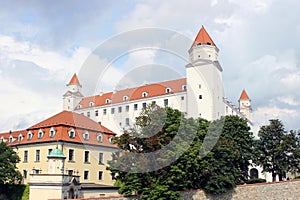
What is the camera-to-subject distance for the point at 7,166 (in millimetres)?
35750

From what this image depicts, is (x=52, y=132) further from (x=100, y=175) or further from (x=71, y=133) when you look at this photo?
(x=100, y=175)

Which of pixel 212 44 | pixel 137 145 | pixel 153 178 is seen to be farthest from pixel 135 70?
pixel 212 44

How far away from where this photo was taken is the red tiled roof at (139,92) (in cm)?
6569

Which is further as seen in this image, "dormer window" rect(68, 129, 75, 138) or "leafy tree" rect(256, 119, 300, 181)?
"dormer window" rect(68, 129, 75, 138)

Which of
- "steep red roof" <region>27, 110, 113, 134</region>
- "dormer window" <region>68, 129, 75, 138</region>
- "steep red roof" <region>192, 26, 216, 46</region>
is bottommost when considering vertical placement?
"dormer window" <region>68, 129, 75, 138</region>

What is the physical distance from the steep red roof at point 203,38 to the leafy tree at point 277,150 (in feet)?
81.0

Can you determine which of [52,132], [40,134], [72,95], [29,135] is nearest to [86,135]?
[52,132]

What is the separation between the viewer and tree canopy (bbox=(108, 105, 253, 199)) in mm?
28359

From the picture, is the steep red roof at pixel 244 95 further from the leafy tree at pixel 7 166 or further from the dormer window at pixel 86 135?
the leafy tree at pixel 7 166

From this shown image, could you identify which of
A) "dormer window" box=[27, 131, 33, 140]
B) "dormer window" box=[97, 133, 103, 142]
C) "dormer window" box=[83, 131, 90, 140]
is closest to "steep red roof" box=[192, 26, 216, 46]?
"dormer window" box=[97, 133, 103, 142]

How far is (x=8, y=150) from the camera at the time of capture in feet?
121

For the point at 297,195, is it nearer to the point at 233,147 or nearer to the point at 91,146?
the point at 233,147

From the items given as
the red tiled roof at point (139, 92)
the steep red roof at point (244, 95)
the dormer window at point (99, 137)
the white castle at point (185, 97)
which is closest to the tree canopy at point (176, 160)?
the dormer window at point (99, 137)

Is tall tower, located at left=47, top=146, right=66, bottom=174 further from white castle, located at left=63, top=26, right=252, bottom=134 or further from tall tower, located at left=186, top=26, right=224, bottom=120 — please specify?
tall tower, located at left=186, top=26, right=224, bottom=120
